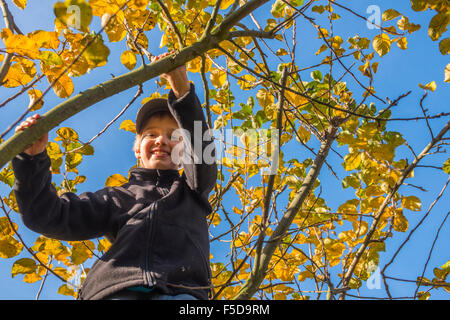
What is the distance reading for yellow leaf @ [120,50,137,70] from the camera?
1.69 meters

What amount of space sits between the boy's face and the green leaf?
0.68 meters

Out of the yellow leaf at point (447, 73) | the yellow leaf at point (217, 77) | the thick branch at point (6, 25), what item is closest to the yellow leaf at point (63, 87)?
the thick branch at point (6, 25)

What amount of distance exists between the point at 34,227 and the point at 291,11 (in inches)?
67.0

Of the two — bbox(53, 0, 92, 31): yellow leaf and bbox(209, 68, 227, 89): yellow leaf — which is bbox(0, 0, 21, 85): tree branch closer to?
bbox(53, 0, 92, 31): yellow leaf

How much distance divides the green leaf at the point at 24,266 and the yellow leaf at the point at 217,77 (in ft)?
4.08

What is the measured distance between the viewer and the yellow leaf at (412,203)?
2021mm

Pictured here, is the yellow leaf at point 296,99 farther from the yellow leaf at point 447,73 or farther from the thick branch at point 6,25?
the thick branch at point 6,25

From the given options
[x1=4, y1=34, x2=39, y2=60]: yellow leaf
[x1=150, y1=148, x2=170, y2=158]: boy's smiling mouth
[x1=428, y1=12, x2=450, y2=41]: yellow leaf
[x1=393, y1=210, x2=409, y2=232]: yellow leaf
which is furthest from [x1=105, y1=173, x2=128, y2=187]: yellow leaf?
[x1=428, y1=12, x2=450, y2=41]: yellow leaf

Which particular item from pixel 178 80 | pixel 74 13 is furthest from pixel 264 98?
pixel 74 13

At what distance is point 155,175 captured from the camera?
72.3 inches

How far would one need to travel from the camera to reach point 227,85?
6.91 feet

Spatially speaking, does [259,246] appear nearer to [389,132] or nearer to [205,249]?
[205,249]
